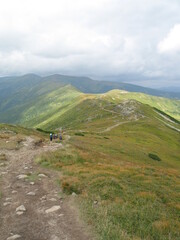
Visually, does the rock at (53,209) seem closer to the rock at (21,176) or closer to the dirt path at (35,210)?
the dirt path at (35,210)

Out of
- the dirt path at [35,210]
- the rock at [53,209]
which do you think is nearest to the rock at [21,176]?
the dirt path at [35,210]

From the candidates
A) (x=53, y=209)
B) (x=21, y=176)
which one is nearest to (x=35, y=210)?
(x=53, y=209)

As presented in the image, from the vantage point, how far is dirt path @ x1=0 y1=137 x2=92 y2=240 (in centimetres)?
1023

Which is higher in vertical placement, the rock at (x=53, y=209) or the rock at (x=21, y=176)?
the rock at (x=53, y=209)

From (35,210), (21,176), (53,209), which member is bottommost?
(21,176)

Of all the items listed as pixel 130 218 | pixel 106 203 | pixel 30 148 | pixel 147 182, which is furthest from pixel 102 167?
pixel 30 148

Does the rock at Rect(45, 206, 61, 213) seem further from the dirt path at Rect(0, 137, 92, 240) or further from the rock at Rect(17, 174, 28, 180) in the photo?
the rock at Rect(17, 174, 28, 180)

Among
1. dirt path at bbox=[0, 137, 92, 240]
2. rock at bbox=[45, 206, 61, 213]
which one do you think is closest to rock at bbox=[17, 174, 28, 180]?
dirt path at bbox=[0, 137, 92, 240]

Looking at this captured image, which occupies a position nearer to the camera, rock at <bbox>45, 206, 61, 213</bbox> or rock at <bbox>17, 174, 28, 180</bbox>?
rock at <bbox>45, 206, 61, 213</bbox>

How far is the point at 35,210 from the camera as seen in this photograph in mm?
12898

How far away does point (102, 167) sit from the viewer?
77.2ft

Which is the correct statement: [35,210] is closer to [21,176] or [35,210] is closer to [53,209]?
[53,209]

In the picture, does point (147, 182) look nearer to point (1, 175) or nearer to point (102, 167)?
point (102, 167)

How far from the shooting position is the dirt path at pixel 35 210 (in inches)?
403
